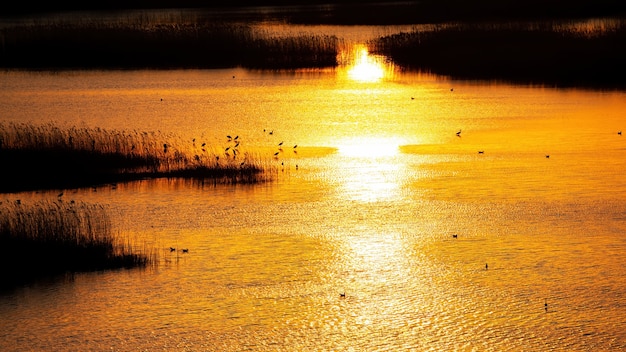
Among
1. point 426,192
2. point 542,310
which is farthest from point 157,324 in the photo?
point 426,192

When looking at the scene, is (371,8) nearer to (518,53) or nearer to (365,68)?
(518,53)

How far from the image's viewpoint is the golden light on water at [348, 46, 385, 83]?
120 ft

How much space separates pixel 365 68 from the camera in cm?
3872

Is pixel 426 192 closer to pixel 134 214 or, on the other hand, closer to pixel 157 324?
pixel 134 214

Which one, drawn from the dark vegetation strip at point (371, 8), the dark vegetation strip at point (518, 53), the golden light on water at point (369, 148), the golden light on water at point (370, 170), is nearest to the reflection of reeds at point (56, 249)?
the golden light on water at point (370, 170)

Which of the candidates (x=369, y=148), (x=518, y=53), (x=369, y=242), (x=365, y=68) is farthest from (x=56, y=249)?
(x=518, y=53)

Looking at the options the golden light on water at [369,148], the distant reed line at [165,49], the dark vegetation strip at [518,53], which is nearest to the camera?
the golden light on water at [369,148]

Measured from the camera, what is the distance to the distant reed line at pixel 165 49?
1612 inches

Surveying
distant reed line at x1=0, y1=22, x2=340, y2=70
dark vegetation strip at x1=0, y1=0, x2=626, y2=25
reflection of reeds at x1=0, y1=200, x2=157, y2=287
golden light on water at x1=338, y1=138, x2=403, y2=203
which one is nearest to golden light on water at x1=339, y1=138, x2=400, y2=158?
golden light on water at x1=338, y1=138, x2=403, y2=203

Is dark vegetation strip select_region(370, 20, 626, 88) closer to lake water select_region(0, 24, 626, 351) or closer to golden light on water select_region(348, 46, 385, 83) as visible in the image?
golden light on water select_region(348, 46, 385, 83)

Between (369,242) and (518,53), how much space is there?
26137 mm

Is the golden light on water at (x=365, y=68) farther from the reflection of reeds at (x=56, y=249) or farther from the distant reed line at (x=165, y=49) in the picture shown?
the reflection of reeds at (x=56, y=249)

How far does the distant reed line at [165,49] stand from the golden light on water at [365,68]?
3.48ft

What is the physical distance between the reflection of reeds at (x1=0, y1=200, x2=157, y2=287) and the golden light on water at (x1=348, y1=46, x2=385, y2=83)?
22.2 metres
